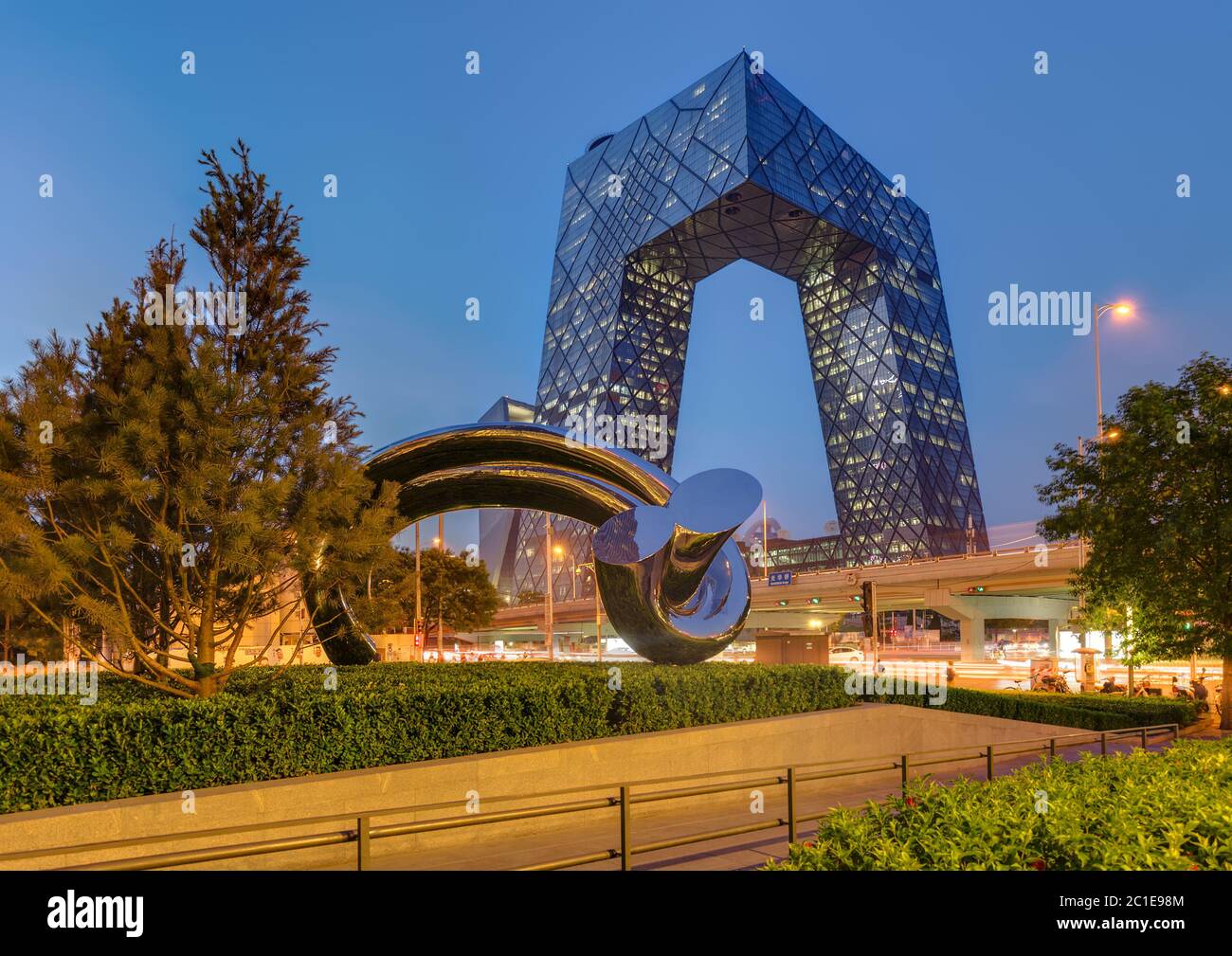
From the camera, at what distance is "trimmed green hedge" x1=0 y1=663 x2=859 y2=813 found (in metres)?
7.12

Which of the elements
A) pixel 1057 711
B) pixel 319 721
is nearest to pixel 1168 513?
pixel 1057 711

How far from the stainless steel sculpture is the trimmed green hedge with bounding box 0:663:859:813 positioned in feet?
2.58

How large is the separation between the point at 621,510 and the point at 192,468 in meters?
7.24

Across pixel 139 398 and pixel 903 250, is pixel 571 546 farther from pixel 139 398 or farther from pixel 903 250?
pixel 139 398

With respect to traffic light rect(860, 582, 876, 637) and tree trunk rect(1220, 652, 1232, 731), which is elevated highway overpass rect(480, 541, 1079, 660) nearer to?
traffic light rect(860, 582, 876, 637)

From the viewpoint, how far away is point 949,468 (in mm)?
111125

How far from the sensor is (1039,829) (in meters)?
5.28

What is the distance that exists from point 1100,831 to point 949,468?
370 feet

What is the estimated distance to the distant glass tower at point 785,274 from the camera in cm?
9488

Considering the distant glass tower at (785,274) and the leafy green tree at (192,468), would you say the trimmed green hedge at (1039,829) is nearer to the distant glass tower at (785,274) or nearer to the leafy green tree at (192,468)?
the leafy green tree at (192,468)

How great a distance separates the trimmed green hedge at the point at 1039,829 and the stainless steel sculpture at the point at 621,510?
6.40 m

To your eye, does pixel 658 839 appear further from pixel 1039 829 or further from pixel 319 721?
pixel 1039 829
